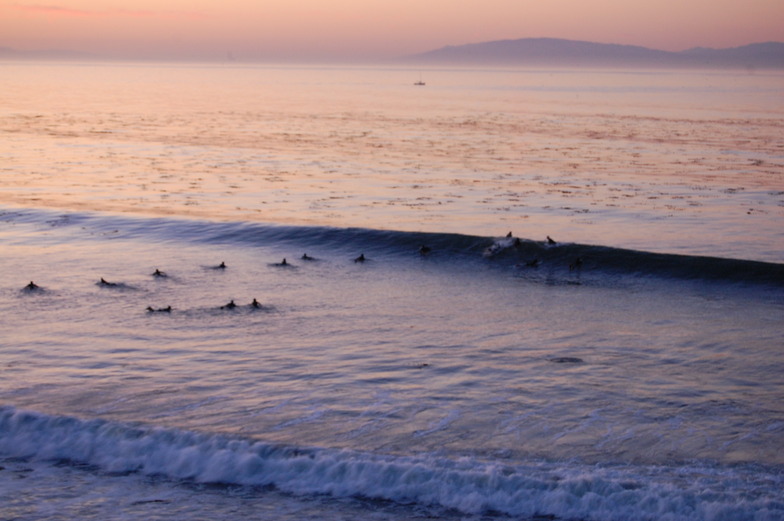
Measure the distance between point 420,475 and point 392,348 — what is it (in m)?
3.49

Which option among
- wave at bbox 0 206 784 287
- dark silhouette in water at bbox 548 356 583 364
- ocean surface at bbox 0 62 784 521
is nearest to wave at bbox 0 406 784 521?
ocean surface at bbox 0 62 784 521

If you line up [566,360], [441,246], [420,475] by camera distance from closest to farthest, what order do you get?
[420,475] → [566,360] → [441,246]

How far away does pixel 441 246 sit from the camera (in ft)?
54.9

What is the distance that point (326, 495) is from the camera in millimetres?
6742

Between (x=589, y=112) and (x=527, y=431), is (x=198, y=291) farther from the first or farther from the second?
(x=589, y=112)

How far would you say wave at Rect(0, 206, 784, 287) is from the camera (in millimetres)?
14820

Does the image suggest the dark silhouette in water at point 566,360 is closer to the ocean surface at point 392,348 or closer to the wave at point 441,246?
the ocean surface at point 392,348

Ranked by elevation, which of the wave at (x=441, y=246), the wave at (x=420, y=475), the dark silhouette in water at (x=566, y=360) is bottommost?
the wave at (x=420, y=475)

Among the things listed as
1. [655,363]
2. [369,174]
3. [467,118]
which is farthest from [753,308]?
[467,118]

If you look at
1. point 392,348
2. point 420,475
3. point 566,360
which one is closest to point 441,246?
point 392,348

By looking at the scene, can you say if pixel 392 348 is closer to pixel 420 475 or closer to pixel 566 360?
pixel 566 360

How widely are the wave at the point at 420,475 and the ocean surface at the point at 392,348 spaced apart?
20mm

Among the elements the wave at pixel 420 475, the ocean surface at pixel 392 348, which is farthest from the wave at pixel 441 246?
the wave at pixel 420 475

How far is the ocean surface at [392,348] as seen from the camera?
6.77 m
